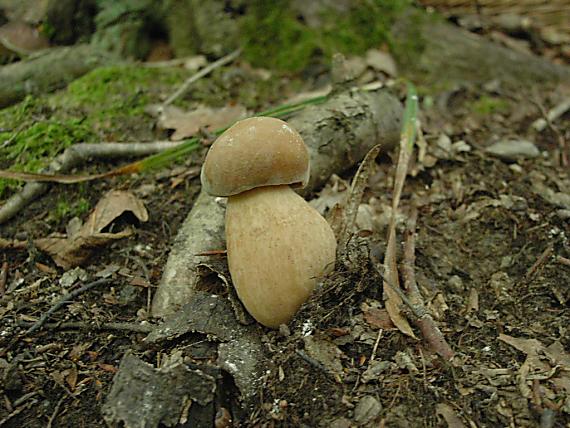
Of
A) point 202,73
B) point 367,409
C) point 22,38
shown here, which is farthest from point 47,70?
point 367,409

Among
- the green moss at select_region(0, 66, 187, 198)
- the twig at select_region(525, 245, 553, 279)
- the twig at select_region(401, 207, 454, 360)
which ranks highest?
the green moss at select_region(0, 66, 187, 198)

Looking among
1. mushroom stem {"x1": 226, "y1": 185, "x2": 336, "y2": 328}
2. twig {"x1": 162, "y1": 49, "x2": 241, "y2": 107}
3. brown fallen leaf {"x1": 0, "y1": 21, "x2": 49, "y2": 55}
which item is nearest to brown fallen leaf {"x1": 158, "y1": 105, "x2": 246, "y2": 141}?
twig {"x1": 162, "y1": 49, "x2": 241, "y2": 107}

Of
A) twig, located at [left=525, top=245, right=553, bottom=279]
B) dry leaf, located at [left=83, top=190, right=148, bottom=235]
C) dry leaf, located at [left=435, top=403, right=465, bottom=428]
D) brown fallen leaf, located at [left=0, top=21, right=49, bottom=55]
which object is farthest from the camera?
brown fallen leaf, located at [left=0, top=21, right=49, bottom=55]

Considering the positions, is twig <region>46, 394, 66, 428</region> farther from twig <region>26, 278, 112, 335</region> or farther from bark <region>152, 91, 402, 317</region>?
bark <region>152, 91, 402, 317</region>

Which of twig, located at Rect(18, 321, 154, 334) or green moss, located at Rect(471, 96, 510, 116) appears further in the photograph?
green moss, located at Rect(471, 96, 510, 116)

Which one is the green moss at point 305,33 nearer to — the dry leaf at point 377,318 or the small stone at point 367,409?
Answer: the dry leaf at point 377,318

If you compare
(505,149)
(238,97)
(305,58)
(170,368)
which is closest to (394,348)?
(170,368)
